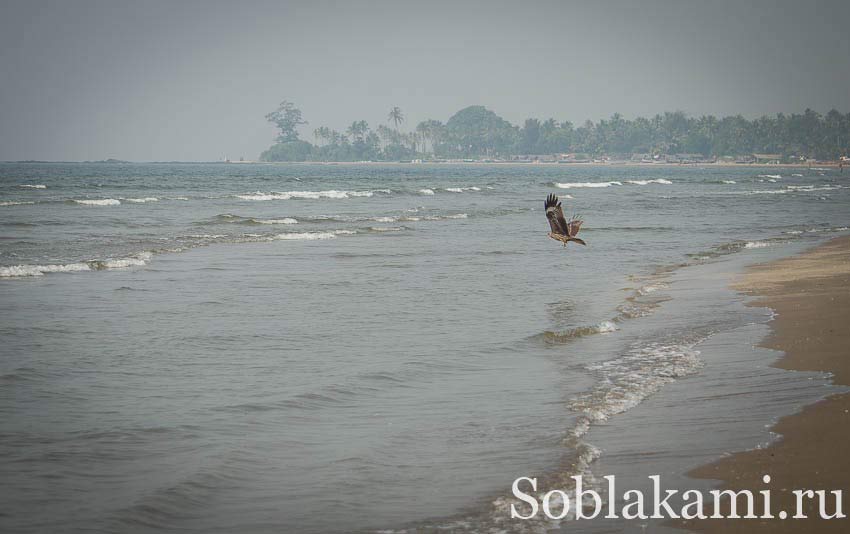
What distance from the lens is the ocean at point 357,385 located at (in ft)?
18.1

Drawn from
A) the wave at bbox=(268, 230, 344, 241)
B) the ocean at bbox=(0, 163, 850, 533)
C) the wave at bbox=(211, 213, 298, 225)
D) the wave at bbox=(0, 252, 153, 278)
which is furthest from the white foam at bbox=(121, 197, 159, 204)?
the wave at bbox=(0, 252, 153, 278)

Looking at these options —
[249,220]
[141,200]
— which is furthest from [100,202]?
[249,220]

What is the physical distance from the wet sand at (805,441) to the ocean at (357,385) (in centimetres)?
23

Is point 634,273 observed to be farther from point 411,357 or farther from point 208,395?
point 208,395

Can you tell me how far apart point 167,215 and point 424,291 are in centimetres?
2250

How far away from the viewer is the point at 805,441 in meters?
6.05

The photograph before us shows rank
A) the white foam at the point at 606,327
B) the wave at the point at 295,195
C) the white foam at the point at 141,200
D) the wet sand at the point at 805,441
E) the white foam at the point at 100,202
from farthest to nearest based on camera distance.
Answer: the wave at the point at 295,195, the white foam at the point at 141,200, the white foam at the point at 100,202, the white foam at the point at 606,327, the wet sand at the point at 805,441

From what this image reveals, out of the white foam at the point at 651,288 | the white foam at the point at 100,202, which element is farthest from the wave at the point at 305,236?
the white foam at the point at 100,202

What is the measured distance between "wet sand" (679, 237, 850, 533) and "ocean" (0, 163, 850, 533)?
0.74 ft

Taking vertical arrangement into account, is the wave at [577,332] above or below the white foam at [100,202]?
below

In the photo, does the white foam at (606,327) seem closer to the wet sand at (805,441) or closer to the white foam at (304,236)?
the wet sand at (805,441)

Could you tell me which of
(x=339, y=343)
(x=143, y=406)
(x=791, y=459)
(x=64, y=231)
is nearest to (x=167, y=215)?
(x=64, y=231)

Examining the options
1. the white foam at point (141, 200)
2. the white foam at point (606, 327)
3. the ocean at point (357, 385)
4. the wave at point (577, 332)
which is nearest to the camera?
the ocean at point (357, 385)

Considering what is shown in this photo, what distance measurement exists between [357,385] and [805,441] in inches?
157
